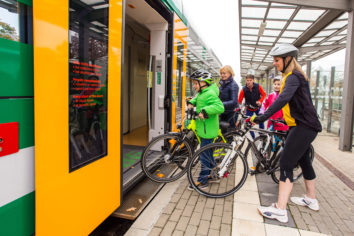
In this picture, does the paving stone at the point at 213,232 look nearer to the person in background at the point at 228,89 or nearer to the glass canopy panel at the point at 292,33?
the person in background at the point at 228,89

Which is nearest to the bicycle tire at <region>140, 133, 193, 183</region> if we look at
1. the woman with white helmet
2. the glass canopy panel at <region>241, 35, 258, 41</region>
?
the woman with white helmet

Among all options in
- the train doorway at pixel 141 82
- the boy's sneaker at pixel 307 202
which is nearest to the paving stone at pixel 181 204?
the train doorway at pixel 141 82

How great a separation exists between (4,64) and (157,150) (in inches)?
117

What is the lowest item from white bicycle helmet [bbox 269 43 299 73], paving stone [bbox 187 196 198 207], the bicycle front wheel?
paving stone [bbox 187 196 198 207]

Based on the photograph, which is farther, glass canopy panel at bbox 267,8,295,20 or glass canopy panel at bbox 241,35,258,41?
glass canopy panel at bbox 241,35,258,41

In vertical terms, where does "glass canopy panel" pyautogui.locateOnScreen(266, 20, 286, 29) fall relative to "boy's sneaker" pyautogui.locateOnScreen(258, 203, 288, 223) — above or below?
above

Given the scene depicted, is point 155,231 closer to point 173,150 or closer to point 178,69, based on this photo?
point 173,150

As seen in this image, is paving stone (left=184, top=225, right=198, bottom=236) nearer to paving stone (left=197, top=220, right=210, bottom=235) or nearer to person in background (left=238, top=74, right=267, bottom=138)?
paving stone (left=197, top=220, right=210, bottom=235)

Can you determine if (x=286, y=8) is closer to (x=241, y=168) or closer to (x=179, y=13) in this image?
(x=179, y=13)

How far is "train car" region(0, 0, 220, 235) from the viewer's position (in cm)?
148

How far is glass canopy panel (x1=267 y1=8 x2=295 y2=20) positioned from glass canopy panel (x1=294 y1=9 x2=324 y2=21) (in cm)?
25

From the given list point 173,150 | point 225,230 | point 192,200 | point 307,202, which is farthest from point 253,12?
point 225,230

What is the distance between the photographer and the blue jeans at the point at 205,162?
3444mm

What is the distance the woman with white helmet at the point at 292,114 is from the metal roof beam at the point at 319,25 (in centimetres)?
497
